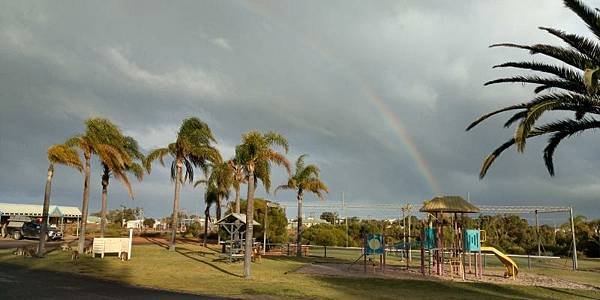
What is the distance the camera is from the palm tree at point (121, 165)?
30.4 metres

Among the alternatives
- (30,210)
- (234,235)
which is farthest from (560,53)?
(30,210)

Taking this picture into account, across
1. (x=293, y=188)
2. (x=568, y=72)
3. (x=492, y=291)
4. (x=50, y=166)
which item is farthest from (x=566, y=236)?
(x=50, y=166)

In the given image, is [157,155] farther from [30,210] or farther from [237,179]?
[30,210]

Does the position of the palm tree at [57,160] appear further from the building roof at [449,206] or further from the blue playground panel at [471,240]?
the blue playground panel at [471,240]

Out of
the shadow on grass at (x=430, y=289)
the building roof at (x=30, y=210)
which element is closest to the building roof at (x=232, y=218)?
the shadow on grass at (x=430, y=289)

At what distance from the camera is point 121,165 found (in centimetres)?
3105

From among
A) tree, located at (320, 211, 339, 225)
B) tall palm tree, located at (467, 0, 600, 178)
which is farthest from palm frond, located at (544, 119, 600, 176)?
tree, located at (320, 211, 339, 225)

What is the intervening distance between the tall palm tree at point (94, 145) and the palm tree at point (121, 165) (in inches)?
4.9

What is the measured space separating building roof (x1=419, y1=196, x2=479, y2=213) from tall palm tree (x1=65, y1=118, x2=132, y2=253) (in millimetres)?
19014

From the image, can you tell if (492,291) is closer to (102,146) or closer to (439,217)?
(439,217)

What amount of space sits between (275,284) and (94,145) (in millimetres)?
17214

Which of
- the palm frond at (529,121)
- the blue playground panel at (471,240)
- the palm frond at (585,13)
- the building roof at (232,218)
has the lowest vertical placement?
the blue playground panel at (471,240)

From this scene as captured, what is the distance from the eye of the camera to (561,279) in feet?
74.3

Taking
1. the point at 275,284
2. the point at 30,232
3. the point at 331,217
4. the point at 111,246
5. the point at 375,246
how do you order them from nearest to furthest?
1. the point at 275,284
2. the point at 375,246
3. the point at 111,246
4. the point at 30,232
5. the point at 331,217
